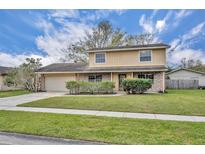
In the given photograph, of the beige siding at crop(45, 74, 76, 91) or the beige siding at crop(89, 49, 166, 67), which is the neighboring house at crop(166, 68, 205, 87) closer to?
the beige siding at crop(89, 49, 166, 67)

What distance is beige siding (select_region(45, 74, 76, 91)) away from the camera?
21516mm

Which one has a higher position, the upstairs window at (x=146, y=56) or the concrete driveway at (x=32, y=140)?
the upstairs window at (x=146, y=56)

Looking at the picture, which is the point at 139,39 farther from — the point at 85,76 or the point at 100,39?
the point at 85,76

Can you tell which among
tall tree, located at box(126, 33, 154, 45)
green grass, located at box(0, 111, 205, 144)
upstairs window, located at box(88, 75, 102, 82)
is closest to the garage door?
upstairs window, located at box(88, 75, 102, 82)

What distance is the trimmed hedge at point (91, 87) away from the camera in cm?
1656

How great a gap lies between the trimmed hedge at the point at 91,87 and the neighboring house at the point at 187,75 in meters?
16.9

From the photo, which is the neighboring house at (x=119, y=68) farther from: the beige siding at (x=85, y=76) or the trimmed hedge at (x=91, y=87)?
the trimmed hedge at (x=91, y=87)

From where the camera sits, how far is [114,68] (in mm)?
19781

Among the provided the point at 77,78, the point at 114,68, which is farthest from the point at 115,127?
the point at 77,78

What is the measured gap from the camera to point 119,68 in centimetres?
1964

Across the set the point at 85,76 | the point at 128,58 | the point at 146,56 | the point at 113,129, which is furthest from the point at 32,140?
the point at 146,56

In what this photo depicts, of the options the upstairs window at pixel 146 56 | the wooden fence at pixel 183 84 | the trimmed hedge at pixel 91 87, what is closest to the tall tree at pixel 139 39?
the wooden fence at pixel 183 84

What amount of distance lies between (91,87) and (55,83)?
6.78 meters
